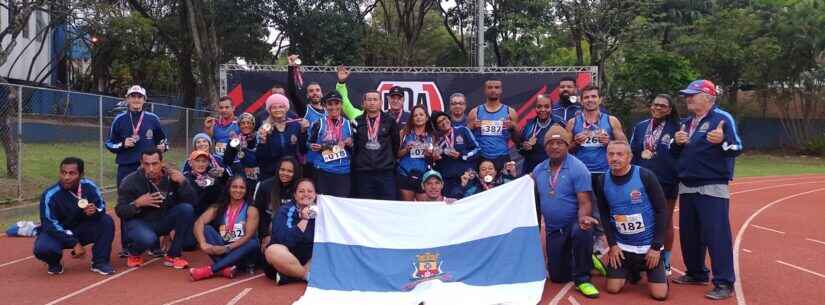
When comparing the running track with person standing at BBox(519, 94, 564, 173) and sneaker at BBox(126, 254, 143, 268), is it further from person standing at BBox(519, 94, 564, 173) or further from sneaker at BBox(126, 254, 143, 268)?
person standing at BBox(519, 94, 564, 173)

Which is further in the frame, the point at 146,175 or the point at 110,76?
the point at 110,76

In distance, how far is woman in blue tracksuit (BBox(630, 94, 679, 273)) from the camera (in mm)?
6066

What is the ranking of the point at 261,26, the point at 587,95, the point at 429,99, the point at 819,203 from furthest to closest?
the point at 261,26, the point at 819,203, the point at 429,99, the point at 587,95

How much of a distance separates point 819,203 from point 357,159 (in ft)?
35.9

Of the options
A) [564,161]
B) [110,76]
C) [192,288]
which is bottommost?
[192,288]

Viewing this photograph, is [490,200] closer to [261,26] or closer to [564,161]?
[564,161]

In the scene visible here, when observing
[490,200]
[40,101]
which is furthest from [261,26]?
[490,200]

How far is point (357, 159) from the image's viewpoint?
681 centimetres

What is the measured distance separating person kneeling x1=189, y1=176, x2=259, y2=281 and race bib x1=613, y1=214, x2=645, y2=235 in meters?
3.33

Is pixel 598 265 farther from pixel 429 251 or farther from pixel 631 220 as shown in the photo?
pixel 429 251

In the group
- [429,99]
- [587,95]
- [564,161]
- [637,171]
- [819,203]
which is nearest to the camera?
[637,171]

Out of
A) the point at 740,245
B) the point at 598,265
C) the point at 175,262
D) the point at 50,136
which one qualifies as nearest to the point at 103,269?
the point at 175,262

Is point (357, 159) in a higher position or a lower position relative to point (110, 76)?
lower

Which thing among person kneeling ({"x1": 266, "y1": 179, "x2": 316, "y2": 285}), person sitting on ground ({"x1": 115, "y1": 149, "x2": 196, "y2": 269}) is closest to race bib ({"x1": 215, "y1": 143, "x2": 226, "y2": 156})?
person sitting on ground ({"x1": 115, "y1": 149, "x2": 196, "y2": 269})
